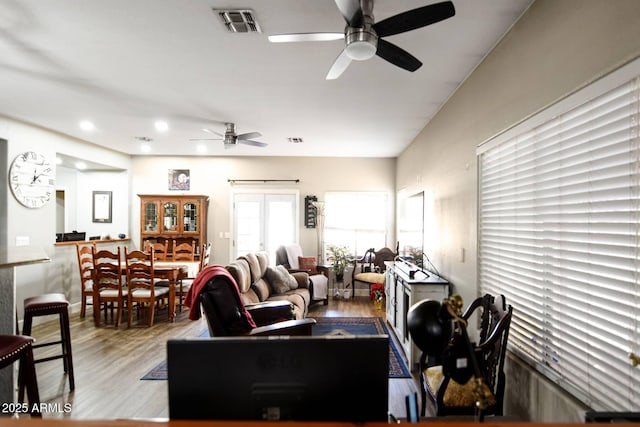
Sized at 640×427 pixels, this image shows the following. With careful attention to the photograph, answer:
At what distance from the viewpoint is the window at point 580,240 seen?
1.41m

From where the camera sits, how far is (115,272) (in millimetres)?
4922

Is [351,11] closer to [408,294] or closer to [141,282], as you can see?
[408,294]

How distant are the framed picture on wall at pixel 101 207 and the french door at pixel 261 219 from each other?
2.40 m

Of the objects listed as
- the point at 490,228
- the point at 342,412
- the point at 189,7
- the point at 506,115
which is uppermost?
the point at 189,7

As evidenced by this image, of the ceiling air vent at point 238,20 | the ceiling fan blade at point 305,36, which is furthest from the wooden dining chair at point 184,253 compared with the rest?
the ceiling fan blade at point 305,36

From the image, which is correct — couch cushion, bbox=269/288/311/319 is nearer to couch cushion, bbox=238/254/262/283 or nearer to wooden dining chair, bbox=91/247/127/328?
couch cushion, bbox=238/254/262/283

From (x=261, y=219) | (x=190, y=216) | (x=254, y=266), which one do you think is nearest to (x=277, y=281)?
(x=254, y=266)


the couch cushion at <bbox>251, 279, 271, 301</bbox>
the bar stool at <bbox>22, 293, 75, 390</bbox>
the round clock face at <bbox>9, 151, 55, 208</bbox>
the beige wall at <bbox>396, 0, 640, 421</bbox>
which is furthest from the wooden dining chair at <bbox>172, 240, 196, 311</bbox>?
the beige wall at <bbox>396, 0, 640, 421</bbox>

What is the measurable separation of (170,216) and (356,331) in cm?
Answer: 424

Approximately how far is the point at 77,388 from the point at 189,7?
10.4ft

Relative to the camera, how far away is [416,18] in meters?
1.88

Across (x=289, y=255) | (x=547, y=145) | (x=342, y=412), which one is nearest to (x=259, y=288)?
(x=289, y=255)

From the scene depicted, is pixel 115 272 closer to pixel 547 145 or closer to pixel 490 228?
pixel 490 228

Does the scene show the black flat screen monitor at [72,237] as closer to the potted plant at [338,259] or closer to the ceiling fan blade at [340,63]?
the potted plant at [338,259]
